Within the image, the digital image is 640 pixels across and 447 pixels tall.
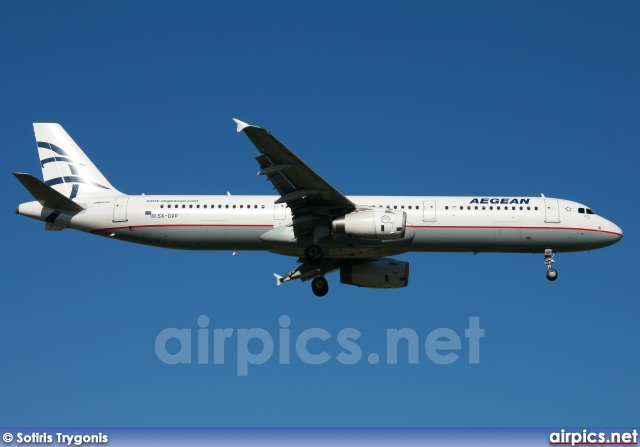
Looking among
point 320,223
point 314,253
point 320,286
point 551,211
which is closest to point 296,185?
point 320,223


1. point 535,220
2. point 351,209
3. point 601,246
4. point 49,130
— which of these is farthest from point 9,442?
point 601,246

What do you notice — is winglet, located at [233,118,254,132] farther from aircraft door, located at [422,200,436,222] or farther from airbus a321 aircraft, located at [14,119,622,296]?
aircraft door, located at [422,200,436,222]

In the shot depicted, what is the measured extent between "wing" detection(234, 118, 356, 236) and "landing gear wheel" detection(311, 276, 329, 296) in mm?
3069

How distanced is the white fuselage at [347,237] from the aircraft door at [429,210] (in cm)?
4

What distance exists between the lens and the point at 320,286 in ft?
145

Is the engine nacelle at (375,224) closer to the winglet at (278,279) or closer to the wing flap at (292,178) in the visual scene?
the wing flap at (292,178)

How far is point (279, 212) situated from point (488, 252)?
951 cm

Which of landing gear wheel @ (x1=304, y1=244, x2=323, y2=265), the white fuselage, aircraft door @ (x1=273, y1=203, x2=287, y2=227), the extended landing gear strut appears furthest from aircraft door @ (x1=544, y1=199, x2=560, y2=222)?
aircraft door @ (x1=273, y1=203, x2=287, y2=227)

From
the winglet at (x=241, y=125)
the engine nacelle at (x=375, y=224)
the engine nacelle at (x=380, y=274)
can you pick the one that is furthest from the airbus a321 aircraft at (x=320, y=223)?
the winglet at (x=241, y=125)

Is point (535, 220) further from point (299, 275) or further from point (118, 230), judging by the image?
point (118, 230)

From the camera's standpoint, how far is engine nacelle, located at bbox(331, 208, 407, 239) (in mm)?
40219

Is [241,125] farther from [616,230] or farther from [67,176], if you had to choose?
[616,230]

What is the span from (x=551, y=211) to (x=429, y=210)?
5575mm

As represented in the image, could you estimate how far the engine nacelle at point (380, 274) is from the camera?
149 ft
